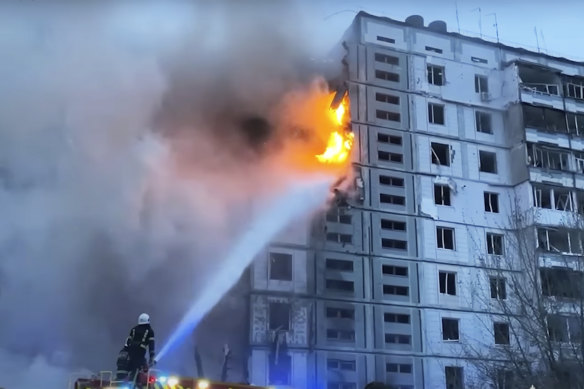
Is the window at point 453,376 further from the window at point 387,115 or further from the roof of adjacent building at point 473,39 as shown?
the roof of adjacent building at point 473,39

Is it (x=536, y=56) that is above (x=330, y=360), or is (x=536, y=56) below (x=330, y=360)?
above

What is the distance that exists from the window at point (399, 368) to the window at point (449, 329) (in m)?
2.95

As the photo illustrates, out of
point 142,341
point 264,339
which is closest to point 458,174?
point 264,339

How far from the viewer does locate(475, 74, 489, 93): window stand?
40966 mm

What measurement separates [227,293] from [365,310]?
7.60 metres

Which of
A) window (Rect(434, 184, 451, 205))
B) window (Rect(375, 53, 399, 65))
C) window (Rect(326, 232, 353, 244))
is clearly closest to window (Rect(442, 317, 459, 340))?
window (Rect(434, 184, 451, 205))

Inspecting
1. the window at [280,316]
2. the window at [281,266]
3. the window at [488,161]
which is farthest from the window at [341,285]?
the window at [488,161]

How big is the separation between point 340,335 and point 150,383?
22285mm

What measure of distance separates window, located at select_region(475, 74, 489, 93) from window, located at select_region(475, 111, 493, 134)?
1.45 metres

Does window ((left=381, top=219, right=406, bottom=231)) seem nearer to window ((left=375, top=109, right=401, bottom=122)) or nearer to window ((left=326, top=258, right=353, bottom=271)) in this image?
window ((left=326, top=258, right=353, bottom=271))

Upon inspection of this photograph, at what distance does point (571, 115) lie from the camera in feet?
136

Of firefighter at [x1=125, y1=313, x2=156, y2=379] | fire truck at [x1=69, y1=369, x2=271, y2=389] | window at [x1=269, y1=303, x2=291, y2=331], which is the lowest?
fire truck at [x1=69, y1=369, x2=271, y2=389]

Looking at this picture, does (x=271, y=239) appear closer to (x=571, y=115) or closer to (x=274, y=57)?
(x=274, y=57)

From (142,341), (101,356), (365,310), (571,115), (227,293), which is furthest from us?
(571,115)
